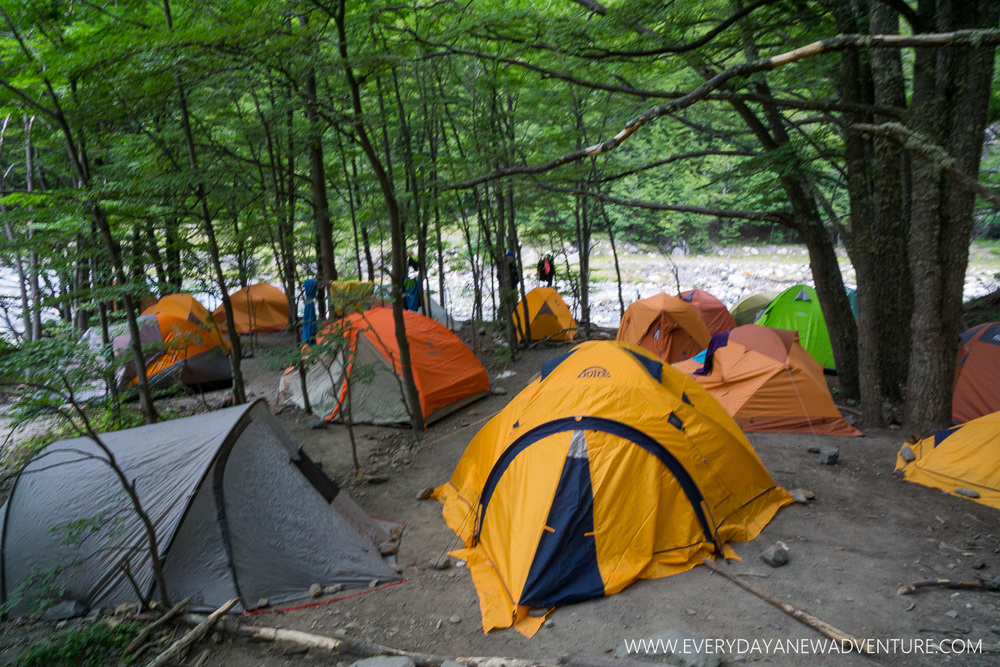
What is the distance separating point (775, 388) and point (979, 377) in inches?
117

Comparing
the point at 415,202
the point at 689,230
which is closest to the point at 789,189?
the point at 415,202

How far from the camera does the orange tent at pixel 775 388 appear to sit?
7430 mm

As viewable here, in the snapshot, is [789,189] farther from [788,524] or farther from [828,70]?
[788,524]

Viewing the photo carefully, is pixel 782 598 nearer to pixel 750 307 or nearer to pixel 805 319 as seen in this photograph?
pixel 805 319

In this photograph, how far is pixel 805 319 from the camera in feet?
38.0

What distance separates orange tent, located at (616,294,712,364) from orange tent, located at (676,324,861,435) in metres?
3.51

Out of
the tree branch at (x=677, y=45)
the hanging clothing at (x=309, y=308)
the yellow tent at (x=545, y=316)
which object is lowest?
the yellow tent at (x=545, y=316)

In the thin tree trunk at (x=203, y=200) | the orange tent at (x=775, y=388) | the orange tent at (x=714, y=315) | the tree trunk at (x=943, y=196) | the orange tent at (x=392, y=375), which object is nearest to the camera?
the tree trunk at (x=943, y=196)

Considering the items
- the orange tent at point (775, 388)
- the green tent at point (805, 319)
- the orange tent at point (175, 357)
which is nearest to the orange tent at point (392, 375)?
the orange tent at point (175, 357)

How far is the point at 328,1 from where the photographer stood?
6.29m

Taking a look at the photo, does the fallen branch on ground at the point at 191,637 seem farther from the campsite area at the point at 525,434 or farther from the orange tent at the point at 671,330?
the orange tent at the point at 671,330

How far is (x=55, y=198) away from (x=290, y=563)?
5.18 meters

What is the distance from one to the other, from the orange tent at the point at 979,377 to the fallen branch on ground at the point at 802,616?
551cm

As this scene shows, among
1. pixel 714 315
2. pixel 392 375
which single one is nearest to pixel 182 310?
pixel 392 375
